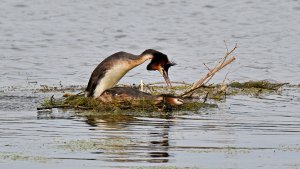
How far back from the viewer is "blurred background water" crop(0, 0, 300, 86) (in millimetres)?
22938

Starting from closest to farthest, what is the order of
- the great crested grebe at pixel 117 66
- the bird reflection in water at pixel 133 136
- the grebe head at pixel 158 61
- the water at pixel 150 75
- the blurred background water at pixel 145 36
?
1. the bird reflection in water at pixel 133 136
2. the water at pixel 150 75
3. the great crested grebe at pixel 117 66
4. the grebe head at pixel 158 61
5. the blurred background water at pixel 145 36

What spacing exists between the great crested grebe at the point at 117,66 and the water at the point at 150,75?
101 cm

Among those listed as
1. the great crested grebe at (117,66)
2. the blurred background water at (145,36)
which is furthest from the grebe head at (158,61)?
the blurred background water at (145,36)

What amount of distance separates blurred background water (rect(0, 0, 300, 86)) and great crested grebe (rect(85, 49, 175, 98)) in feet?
13.2

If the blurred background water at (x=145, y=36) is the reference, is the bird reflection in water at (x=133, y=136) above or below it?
below

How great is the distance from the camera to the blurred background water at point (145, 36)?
22938mm

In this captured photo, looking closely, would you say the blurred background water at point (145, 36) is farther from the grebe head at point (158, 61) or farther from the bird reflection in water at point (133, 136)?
the bird reflection in water at point (133, 136)

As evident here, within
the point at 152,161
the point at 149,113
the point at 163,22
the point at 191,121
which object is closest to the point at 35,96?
the point at 149,113

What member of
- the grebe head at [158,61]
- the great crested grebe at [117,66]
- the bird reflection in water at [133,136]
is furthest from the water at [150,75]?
the grebe head at [158,61]

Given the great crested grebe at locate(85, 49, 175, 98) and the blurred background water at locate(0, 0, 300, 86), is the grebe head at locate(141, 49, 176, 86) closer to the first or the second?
the great crested grebe at locate(85, 49, 175, 98)

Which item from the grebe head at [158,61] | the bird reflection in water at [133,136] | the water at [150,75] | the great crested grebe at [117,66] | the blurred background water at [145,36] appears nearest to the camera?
the bird reflection in water at [133,136]

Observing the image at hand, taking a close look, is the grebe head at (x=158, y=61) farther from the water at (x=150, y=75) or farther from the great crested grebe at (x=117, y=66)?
the water at (x=150, y=75)

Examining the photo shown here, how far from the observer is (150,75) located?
73.7 ft

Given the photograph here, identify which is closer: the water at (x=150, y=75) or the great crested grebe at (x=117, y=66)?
the water at (x=150, y=75)
